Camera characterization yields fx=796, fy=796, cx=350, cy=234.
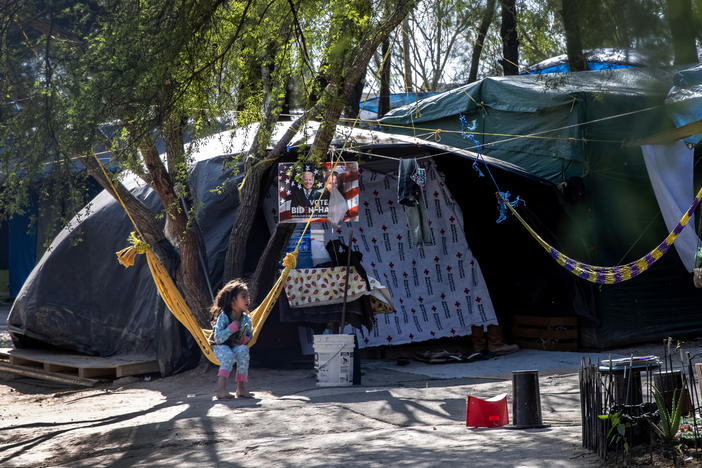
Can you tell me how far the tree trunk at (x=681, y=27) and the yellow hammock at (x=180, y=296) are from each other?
3.67 meters

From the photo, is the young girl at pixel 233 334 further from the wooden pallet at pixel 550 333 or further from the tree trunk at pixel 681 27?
the wooden pallet at pixel 550 333

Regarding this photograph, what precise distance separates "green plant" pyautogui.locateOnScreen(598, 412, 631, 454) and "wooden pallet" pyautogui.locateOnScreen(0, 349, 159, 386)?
5701 mm

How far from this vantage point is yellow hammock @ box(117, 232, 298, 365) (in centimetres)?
718

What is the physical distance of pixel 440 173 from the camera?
942cm

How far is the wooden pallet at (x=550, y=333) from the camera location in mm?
9320

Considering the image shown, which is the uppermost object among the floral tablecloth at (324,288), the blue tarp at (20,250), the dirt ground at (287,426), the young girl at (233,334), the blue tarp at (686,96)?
the blue tarp at (686,96)

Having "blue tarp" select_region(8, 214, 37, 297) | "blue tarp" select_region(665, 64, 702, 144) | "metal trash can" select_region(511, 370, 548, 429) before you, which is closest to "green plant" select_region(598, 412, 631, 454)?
"metal trash can" select_region(511, 370, 548, 429)

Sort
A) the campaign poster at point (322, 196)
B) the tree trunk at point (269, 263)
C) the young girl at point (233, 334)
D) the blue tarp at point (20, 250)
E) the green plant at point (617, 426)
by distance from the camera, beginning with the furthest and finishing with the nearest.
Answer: the blue tarp at point (20, 250) < the tree trunk at point (269, 263) < the campaign poster at point (322, 196) < the young girl at point (233, 334) < the green plant at point (617, 426)

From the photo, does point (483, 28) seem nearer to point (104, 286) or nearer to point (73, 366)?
point (104, 286)

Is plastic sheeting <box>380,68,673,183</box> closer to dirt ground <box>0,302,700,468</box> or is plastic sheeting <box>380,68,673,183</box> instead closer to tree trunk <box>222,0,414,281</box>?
tree trunk <box>222,0,414,281</box>

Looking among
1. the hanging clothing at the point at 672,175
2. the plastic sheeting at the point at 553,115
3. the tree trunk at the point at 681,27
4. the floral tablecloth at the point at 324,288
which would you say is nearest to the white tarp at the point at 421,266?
the plastic sheeting at the point at 553,115

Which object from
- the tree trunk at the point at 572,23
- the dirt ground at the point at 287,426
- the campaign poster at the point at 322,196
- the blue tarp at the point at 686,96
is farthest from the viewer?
the campaign poster at the point at 322,196

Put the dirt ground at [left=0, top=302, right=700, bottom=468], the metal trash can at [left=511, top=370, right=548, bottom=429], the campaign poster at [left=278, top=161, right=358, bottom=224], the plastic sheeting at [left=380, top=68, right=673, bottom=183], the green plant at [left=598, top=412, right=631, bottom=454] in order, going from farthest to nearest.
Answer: the plastic sheeting at [left=380, top=68, right=673, bottom=183] < the campaign poster at [left=278, top=161, right=358, bottom=224] < the metal trash can at [left=511, top=370, right=548, bottom=429] < the dirt ground at [left=0, top=302, right=700, bottom=468] < the green plant at [left=598, top=412, right=631, bottom=454]

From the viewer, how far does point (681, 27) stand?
537 cm
